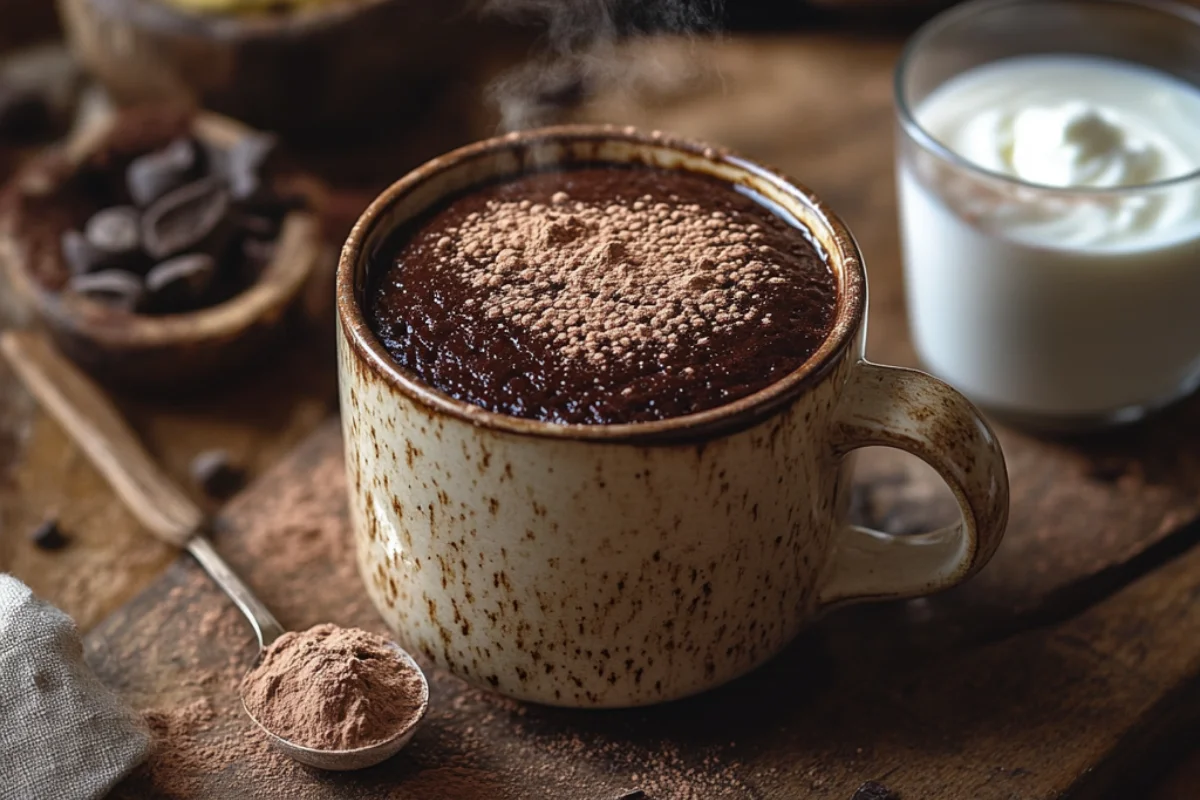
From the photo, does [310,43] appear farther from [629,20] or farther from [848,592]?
[848,592]

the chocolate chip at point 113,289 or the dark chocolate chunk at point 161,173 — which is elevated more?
the dark chocolate chunk at point 161,173

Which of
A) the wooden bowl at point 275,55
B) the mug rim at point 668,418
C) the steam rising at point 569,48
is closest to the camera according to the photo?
the mug rim at point 668,418

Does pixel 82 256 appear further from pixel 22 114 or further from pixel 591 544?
pixel 591 544

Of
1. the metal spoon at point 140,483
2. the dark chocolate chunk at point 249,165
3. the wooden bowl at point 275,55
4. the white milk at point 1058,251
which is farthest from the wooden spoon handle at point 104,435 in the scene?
the white milk at point 1058,251

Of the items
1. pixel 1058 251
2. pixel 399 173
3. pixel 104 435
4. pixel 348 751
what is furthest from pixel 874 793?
pixel 399 173

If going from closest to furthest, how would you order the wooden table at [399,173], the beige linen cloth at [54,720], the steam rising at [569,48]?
1. the beige linen cloth at [54,720]
2. the wooden table at [399,173]
3. the steam rising at [569,48]

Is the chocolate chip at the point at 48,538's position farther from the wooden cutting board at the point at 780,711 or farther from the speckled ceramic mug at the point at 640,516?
the speckled ceramic mug at the point at 640,516

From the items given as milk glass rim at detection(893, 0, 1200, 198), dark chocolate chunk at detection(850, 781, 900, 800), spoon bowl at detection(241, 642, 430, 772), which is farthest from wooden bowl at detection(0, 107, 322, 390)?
dark chocolate chunk at detection(850, 781, 900, 800)
